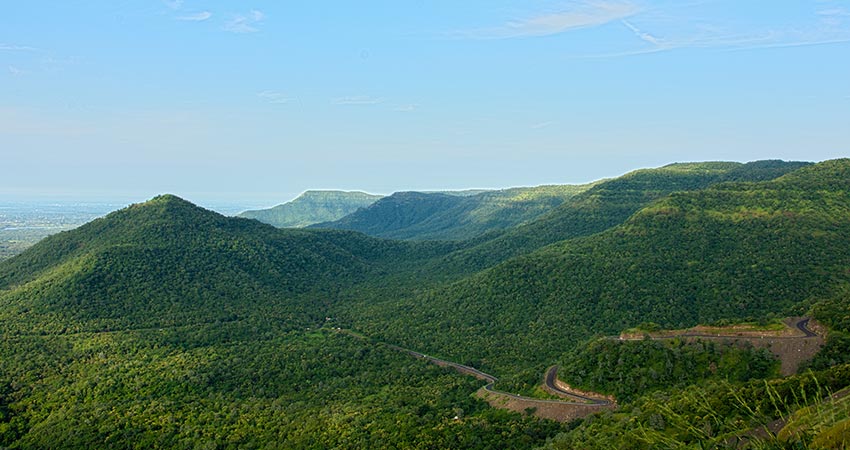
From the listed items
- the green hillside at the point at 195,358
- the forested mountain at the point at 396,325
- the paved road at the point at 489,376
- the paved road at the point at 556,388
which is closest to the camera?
the forested mountain at the point at 396,325

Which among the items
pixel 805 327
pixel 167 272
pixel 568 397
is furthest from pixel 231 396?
pixel 805 327

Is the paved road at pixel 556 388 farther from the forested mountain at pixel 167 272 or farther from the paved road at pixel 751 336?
the forested mountain at pixel 167 272

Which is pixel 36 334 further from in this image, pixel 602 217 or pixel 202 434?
pixel 602 217

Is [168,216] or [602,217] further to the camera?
[602,217]

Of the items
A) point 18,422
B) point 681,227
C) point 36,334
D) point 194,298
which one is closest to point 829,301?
point 681,227

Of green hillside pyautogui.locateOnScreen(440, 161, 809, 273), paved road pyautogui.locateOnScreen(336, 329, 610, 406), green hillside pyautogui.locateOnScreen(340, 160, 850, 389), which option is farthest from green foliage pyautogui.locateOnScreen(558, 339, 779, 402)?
green hillside pyautogui.locateOnScreen(440, 161, 809, 273)

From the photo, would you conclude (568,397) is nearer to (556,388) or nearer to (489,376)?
(556,388)

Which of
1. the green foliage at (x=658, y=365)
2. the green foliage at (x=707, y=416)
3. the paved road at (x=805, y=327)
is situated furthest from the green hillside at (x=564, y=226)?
the green foliage at (x=707, y=416)
